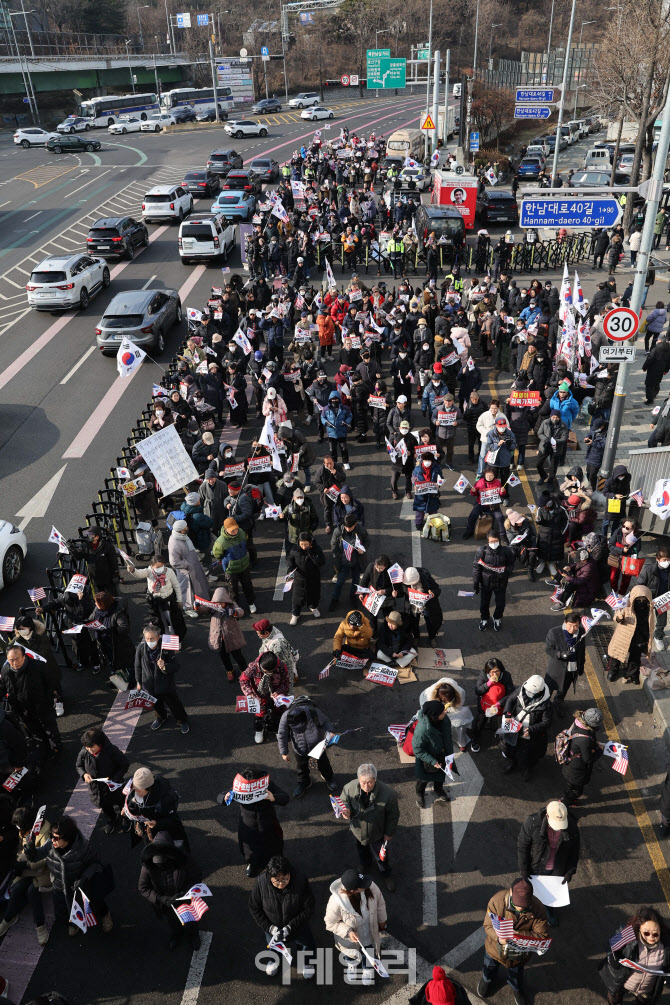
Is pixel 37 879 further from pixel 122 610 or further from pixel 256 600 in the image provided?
pixel 256 600

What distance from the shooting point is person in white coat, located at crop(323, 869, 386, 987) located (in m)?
6.23

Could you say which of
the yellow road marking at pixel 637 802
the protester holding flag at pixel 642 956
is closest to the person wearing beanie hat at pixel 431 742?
the yellow road marking at pixel 637 802

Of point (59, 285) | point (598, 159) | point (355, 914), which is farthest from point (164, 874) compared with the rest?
point (598, 159)

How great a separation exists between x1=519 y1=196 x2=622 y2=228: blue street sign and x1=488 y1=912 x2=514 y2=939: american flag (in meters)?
12.7

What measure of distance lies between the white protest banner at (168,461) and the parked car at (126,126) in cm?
6320

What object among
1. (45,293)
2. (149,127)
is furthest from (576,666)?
(149,127)

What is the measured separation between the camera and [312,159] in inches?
1748

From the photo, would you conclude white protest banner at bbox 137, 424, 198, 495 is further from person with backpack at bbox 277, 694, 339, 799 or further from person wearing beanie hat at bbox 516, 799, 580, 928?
person wearing beanie hat at bbox 516, 799, 580, 928

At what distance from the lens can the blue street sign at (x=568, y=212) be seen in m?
14.7

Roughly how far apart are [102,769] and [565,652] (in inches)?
212

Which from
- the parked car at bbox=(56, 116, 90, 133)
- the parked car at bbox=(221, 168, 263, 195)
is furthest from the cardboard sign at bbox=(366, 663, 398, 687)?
the parked car at bbox=(56, 116, 90, 133)

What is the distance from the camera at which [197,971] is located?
695 cm

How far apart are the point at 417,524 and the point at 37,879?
26.4ft

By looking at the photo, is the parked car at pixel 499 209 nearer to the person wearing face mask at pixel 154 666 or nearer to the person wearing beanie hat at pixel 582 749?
the person wearing face mask at pixel 154 666
